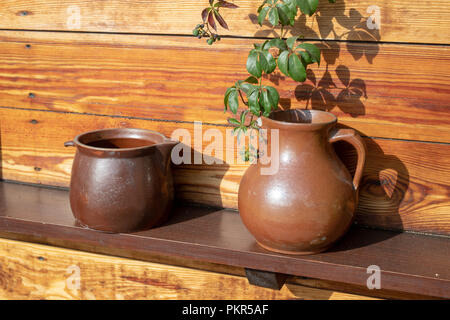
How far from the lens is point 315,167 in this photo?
1.17m

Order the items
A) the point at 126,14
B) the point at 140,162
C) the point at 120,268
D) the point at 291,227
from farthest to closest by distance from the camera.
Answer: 1. the point at 120,268
2. the point at 126,14
3. the point at 140,162
4. the point at 291,227

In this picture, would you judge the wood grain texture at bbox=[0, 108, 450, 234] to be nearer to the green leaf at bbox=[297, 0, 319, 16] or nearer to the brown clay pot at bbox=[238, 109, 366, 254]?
the brown clay pot at bbox=[238, 109, 366, 254]

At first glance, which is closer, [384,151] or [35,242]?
[384,151]

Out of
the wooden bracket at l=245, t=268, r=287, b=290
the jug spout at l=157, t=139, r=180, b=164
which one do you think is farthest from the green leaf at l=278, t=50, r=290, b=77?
the wooden bracket at l=245, t=268, r=287, b=290

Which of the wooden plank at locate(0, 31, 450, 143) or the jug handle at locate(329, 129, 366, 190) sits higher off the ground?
the wooden plank at locate(0, 31, 450, 143)

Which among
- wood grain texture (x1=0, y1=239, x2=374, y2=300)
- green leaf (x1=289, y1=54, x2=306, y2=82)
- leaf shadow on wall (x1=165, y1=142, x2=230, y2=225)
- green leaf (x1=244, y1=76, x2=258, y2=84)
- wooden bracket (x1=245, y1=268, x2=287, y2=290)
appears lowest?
wood grain texture (x1=0, y1=239, x2=374, y2=300)

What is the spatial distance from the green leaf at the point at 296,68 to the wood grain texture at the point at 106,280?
1.99 ft

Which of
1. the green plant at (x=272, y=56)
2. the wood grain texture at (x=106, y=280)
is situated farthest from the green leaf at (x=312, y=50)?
the wood grain texture at (x=106, y=280)

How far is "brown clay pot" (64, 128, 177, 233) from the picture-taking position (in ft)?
4.15

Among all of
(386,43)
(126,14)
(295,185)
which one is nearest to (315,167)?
(295,185)

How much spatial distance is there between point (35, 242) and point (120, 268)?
12.4 inches

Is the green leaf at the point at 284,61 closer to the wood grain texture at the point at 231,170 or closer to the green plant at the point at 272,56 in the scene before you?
the green plant at the point at 272,56

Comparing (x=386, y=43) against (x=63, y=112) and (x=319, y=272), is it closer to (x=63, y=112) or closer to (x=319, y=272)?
(x=319, y=272)

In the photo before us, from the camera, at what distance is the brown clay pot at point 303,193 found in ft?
3.77
